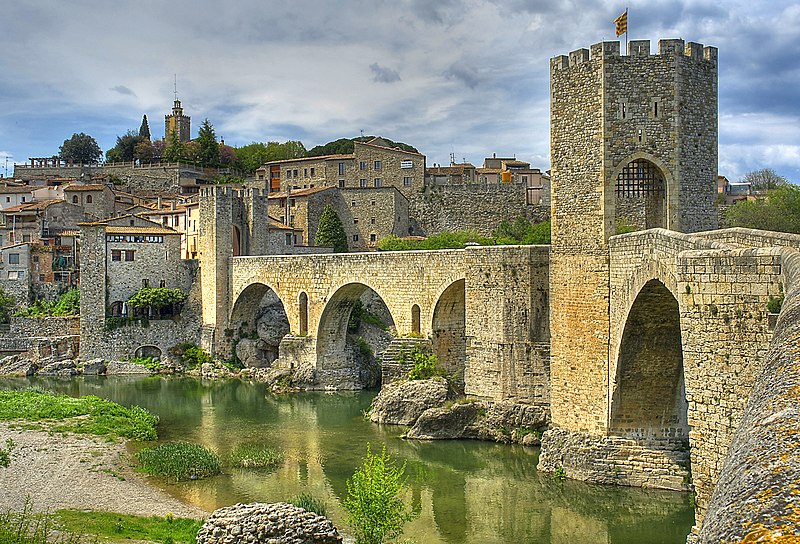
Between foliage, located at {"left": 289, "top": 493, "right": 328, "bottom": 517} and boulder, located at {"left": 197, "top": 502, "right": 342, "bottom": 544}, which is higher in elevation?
boulder, located at {"left": 197, "top": 502, "right": 342, "bottom": 544}

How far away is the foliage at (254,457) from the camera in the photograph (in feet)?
75.8

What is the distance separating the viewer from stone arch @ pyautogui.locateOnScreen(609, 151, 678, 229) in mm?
19406

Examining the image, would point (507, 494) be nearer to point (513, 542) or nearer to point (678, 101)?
point (513, 542)

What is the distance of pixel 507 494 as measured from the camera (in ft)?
65.6

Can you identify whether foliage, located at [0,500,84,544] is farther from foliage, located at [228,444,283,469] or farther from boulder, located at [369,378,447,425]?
boulder, located at [369,378,447,425]

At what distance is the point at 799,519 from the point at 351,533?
14435 millimetres

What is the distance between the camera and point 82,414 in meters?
Answer: 29.5

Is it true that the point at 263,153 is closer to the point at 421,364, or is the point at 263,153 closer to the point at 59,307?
the point at 59,307

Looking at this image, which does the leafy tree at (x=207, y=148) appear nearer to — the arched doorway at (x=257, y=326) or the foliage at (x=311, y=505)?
the arched doorway at (x=257, y=326)

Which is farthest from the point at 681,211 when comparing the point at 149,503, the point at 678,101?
the point at 149,503

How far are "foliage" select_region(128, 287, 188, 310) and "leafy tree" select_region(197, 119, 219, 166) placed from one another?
38.0 meters

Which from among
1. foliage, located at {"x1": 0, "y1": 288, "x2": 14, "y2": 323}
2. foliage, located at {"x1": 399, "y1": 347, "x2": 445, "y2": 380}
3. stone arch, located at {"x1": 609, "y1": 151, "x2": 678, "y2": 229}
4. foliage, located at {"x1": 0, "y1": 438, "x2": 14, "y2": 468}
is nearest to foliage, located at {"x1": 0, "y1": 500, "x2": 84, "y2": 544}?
foliage, located at {"x1": 0, "y1": 438, "x2": 14, "y2": 468}

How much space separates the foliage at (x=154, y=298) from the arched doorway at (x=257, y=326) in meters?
3.31

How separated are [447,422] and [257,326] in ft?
66.1
